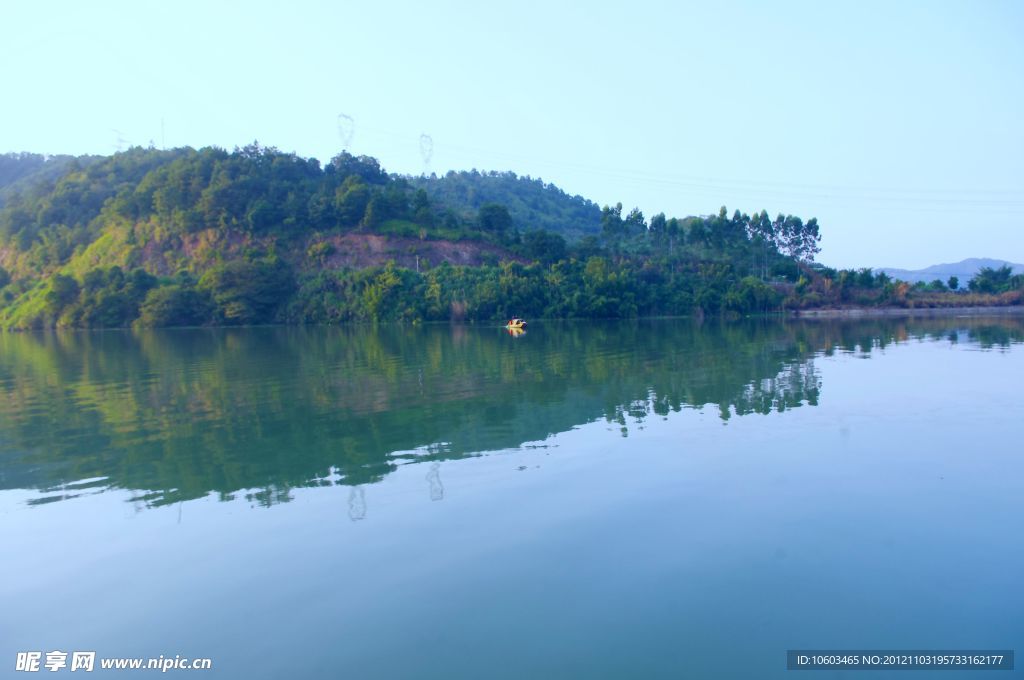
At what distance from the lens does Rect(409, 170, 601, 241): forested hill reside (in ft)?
433

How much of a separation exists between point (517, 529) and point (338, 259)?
75211 millimetres

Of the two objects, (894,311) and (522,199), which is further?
(522,199)

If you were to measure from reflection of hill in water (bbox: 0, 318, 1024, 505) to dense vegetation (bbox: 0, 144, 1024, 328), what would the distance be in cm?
4052

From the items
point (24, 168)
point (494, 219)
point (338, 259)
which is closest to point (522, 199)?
point (494, 219)

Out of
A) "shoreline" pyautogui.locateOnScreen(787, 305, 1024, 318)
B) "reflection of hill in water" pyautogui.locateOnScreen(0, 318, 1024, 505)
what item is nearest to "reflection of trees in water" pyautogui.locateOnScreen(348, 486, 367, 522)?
"reflection of hill in water" pyautogui.locateOnScreen(0, 318, 1024, 505)

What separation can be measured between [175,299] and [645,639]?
241ft

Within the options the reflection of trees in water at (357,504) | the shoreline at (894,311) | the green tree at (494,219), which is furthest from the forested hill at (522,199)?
the reflection of trees in water at (357,504)

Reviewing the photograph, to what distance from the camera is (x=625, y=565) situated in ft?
24.6

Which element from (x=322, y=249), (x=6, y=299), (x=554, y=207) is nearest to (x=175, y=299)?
(x=322, y=249)

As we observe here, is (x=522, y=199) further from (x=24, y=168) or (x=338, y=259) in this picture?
(x=24, y=168)

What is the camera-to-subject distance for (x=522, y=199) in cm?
14800

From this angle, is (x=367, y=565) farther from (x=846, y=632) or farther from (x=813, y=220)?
(x=813, y=220)

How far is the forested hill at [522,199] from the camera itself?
433 ft

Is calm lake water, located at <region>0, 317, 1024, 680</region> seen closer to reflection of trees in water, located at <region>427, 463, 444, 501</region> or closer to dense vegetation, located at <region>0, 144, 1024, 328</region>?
reflection of trees in water, located at <region>427, 463, 444, 501</region>
